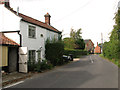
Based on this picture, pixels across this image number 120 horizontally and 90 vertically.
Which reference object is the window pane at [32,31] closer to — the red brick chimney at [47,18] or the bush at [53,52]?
the bush at [53,52]

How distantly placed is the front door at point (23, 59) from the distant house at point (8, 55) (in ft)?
1.88

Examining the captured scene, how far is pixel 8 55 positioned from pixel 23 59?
4.59ft

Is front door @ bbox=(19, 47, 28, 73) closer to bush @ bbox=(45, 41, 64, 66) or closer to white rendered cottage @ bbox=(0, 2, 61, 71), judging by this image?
white rendered cottage @ bbox=(0, 2, 61, 71)

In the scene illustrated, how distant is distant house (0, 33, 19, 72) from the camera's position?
856cm

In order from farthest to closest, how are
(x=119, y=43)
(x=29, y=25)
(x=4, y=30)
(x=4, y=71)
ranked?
(x=119, y=43)
(x=29, y=25)
(x=4, y=30)
(x=4, y=71)

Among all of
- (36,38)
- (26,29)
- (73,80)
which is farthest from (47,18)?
(73,80)

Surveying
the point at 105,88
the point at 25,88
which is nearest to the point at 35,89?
the point at 25,88

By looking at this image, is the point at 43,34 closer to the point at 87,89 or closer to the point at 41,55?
the point at 41,55

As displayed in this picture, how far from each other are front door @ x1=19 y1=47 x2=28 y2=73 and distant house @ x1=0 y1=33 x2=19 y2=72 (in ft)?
1.88

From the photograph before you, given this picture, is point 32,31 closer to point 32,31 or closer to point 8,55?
point 32,31

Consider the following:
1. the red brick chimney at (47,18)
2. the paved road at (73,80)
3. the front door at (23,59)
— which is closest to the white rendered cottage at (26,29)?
the front door at (23,59)

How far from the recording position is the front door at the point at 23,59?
968cm

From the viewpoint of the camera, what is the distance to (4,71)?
9.20 meters

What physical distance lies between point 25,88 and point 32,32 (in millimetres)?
7845
